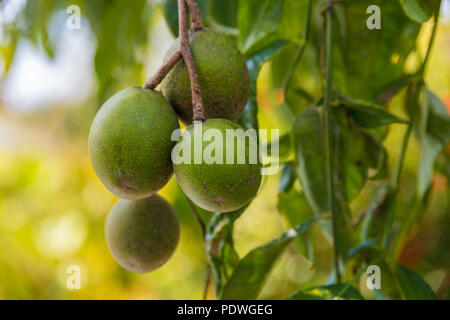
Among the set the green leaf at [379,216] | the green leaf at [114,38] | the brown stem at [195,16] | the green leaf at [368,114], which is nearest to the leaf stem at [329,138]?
the green leaf at [368,114]

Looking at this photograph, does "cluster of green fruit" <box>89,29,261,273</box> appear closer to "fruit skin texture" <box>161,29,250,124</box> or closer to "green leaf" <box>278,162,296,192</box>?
"fruit skin texture" <box>161,29,250,124</box>

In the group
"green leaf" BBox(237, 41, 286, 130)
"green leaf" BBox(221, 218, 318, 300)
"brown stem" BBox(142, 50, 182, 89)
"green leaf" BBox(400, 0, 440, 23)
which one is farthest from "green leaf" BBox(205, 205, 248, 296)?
"green leaf" BBox(400, 0, 440, 23)

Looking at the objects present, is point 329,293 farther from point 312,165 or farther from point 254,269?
point 312,165

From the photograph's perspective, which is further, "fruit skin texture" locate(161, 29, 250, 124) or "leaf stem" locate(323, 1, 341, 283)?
"leaf stem" locate(323, 1, 341, 283)

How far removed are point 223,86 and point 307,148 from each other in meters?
0.33

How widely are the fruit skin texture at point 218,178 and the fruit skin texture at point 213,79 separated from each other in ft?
0.22

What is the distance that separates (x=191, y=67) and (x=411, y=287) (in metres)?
0.55

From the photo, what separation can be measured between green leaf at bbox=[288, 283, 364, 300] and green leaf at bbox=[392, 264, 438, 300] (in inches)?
5.4

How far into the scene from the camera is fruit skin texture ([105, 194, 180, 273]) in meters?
0.75

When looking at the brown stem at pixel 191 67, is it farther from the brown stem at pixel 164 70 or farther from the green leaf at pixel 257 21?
the green leaf at pixel 257 21

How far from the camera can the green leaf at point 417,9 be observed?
0.67 m

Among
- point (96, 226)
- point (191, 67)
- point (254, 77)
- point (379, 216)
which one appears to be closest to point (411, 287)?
point (379, 216)
